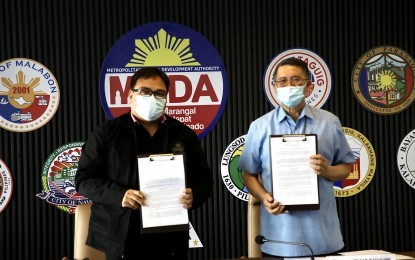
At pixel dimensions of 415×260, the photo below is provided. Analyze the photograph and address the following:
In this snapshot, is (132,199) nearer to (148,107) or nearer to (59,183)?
(148,107)

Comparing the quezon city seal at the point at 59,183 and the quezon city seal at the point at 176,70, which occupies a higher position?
the quezon city seal at the point at 176,70

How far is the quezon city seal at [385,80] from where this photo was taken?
13.8 feet

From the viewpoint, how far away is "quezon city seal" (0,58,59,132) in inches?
151

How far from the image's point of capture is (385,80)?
4.23 metres

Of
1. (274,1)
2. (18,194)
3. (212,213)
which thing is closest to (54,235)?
(18,194)

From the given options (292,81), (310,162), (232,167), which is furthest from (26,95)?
(310,162)

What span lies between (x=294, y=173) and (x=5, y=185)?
254 cm

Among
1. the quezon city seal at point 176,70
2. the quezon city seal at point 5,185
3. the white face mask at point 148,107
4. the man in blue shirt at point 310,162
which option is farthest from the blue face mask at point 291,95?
the quezon city seal at point 5,185

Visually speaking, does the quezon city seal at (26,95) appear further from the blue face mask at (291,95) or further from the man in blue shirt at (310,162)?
the blue face mask at (291,95)

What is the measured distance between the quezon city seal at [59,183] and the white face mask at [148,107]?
1817 mm

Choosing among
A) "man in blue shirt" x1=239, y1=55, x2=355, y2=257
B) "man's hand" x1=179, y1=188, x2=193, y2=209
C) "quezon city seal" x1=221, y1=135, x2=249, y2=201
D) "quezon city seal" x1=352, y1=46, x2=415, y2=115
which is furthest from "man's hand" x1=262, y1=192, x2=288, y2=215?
"quezon city seal" x1=352, y1=46, x2=415, y2=115

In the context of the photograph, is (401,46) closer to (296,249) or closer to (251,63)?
(251,63)

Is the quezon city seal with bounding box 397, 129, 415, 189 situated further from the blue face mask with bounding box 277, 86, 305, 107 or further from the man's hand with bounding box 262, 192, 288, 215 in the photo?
the man's hand with bounding box 262, 192, 288, 215

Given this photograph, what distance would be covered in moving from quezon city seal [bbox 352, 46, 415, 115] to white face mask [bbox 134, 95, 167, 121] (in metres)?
2.41
